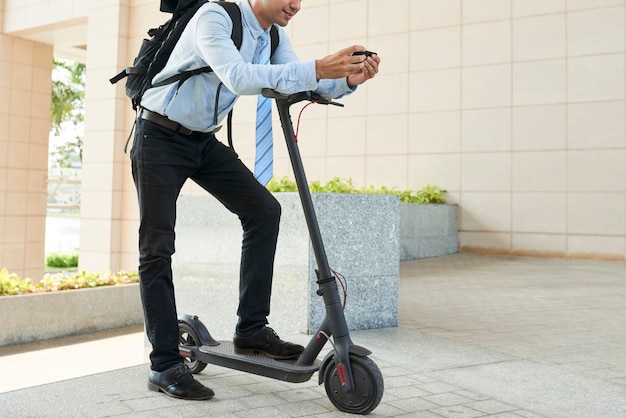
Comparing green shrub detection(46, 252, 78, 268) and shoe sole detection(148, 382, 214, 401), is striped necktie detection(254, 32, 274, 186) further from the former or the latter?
green shrub detection(46, 252, 78, 268)

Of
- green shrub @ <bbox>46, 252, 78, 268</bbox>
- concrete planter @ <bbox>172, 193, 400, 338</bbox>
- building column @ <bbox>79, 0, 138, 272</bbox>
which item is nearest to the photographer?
concrete planter @ <bbox>172, 193, 400, 338</bbox>

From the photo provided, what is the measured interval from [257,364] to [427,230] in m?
8.11

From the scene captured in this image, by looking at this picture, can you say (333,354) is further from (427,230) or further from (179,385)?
(427,230)

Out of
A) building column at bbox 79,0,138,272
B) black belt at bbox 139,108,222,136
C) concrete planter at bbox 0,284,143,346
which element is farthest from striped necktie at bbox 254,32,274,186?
building column at bbox 79,0,138,272

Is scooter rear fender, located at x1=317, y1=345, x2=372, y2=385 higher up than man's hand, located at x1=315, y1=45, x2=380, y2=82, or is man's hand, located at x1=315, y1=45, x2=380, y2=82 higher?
man's hand, located at x1=315, y1=45, x2=380, y2=82

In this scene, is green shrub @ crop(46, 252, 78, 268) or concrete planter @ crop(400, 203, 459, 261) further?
green shrub @ crop(46, 252, 78, 268)

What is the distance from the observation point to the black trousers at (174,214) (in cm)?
295

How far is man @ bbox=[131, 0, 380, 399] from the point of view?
113 inches

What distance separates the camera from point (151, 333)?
297cm

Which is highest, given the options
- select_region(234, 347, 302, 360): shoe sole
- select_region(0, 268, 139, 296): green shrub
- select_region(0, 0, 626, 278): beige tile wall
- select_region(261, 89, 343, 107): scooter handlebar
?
select_region(0, 0, 626, 278): beige tile wall

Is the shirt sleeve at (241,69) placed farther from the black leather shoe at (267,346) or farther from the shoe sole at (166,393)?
the shoe sole at (166,393)

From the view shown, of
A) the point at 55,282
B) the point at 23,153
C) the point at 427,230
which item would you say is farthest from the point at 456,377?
the point at 23,153

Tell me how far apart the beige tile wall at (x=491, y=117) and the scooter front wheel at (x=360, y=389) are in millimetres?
9106

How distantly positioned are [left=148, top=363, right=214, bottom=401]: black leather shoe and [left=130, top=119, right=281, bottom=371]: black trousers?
0.15 feet
